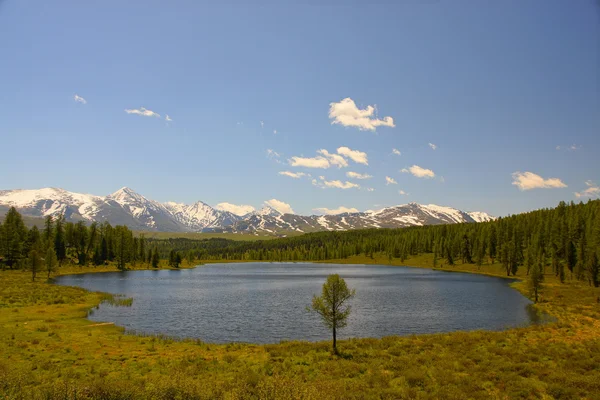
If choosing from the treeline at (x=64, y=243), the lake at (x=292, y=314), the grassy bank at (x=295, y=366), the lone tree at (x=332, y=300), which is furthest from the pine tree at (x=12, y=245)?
the lone tree at (x=332, y=300)

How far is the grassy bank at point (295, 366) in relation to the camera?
22.6 meters

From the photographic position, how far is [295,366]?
32.6 metres

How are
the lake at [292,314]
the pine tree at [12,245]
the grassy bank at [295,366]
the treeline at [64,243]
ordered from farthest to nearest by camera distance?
the treeline at [64,243]
the pine tree at [12,245]
the lake at [292,314]
the grassy bank at [295,366]

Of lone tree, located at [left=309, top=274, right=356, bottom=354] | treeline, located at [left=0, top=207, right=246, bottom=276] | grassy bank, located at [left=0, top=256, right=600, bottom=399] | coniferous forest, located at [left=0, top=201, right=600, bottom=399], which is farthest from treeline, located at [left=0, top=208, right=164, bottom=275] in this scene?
lone tree, located at [left=309, top=274, right=356, bottom=354]

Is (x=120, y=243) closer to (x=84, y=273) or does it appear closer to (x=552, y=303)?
(x=84, y=273)

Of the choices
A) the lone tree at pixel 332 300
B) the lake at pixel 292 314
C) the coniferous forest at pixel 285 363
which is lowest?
the lake at pixel 292 314

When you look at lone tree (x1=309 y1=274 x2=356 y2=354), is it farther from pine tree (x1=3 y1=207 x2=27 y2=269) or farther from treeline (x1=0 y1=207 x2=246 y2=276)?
pine tree (x1=3 y1=207 x2=27 y2=269)

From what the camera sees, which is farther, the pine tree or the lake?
the pine tree

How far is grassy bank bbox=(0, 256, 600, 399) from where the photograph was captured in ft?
74.2

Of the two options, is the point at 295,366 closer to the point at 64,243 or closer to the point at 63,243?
the point at 63,243

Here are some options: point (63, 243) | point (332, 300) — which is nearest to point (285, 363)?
point (332, 300)

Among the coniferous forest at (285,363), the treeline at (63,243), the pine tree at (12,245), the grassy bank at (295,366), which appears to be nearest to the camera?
the grassy bank at (295,366)

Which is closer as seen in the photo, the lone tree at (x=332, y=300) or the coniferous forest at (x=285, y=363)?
the coniferous forest at (x=285, y=363)

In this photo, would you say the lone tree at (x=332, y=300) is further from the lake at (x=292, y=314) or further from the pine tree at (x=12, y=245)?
the pine tree at (x=12, y=245)
